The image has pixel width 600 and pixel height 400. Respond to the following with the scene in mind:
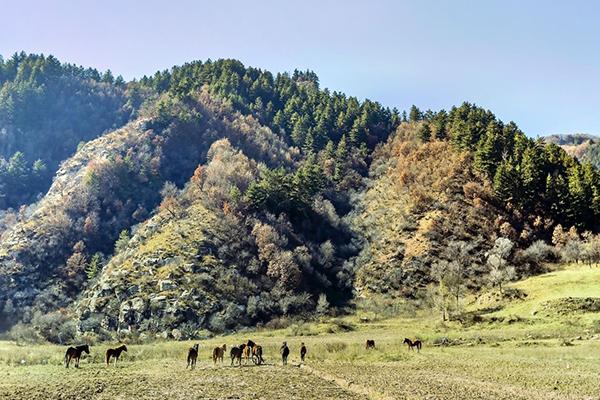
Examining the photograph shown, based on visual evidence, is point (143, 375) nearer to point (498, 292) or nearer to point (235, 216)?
point (498, 292)

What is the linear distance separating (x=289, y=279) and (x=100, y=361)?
59.1 metres

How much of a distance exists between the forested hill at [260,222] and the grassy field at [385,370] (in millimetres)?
29844

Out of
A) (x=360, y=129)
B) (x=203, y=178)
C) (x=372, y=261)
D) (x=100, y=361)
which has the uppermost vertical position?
(x=360, y=129)

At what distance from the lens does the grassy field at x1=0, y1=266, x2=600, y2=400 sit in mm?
30516

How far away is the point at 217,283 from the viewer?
317 feet

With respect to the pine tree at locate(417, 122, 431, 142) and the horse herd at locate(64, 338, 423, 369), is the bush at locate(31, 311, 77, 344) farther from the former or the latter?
the pine tree at locate(417, 122, 431, 142)

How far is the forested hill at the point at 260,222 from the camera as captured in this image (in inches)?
3743

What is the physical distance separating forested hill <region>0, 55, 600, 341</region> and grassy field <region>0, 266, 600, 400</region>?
29844 millimetres

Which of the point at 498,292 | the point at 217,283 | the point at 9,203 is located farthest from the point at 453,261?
the point at 9,203

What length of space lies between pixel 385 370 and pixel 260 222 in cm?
8080

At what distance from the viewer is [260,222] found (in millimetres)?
118812

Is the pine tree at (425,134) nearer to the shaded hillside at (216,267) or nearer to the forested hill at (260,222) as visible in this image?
the forested hill at (260,222)

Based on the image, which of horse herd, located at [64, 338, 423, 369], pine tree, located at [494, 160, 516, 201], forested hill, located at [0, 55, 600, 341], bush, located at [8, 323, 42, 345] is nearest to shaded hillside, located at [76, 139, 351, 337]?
forested hill, located at [0, 55, 600, 341]

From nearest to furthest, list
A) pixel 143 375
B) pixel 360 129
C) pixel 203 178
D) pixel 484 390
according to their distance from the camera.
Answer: pixel 484 390 < pixel 143 375 < pixel 203 178 < pixel 360 129
